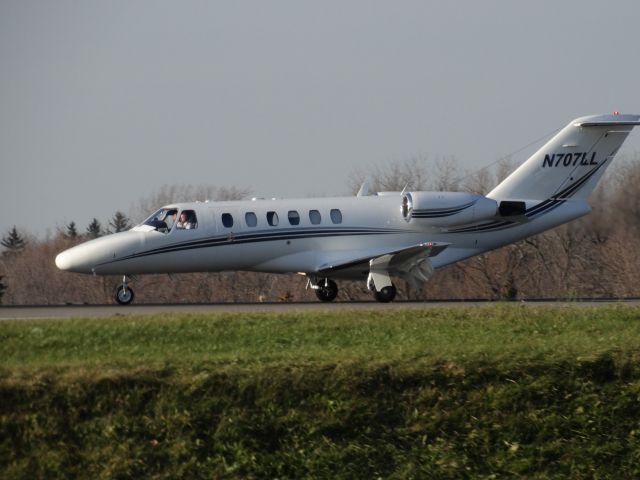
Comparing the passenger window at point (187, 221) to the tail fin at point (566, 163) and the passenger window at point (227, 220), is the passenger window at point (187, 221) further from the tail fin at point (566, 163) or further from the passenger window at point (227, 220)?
the tail fin at point (566, 163)

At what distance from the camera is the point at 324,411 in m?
13.5

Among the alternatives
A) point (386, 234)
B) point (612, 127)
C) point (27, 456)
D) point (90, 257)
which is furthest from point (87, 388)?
point (612, 127)

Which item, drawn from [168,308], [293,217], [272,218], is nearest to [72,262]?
[168,308]

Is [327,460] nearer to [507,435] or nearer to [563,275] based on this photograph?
[507,435]

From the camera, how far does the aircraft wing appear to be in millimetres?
28605

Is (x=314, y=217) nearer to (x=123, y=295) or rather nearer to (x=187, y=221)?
(x=187, y=221)

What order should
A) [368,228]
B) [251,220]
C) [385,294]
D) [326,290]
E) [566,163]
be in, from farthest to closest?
[326,290], [566,163], [368,228], [251,220], [385,294]

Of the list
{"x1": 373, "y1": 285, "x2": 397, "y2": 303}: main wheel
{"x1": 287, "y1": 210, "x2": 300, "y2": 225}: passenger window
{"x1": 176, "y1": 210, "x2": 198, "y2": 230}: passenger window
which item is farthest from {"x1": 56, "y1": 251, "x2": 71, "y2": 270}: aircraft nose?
{"x1": 373, "y1": 285, "x2": 397, "y2": 303}: main wheel

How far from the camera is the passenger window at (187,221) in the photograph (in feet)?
95.0

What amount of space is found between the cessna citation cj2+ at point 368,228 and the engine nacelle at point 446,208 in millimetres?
27

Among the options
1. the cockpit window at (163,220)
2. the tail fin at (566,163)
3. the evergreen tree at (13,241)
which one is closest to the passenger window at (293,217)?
the cockpit window at (163,220)

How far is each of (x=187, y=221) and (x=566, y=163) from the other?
10.4m

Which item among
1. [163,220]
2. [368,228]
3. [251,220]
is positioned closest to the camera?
[163,220]

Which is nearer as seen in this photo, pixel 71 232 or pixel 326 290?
pixel 326 290
